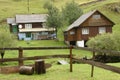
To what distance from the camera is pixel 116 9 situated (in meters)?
99.9

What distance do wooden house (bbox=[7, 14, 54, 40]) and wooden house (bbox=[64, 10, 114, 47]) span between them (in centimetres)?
1823

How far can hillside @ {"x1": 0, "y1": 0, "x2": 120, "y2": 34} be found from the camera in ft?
324

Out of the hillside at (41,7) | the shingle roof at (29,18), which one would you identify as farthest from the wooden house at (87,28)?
the shingle roof at (29,18)

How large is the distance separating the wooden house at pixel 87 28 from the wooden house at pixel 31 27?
18229 millimetres

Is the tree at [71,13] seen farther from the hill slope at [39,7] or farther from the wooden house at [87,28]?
the wooden house at [87,28]

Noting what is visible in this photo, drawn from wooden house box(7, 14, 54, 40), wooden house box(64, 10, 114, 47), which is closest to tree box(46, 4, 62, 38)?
wooden house box(7, 14, 54, 40)

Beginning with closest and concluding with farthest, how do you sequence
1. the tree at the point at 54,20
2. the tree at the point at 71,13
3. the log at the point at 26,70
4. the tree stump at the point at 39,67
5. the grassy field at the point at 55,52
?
the grassy field at the point at 55,52 → the log at the point at 26,70 → the tree stump at the point at 39,67 → the tree at the point at 54,20 → the tree at the point at 71,13

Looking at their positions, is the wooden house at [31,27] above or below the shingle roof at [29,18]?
below

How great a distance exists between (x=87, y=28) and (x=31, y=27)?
84.7 feet

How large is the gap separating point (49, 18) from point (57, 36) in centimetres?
591

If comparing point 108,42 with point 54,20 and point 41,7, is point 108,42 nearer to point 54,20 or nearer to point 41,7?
point 54,20

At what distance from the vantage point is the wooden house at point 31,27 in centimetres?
9545

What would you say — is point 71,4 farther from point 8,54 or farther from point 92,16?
point 8,54

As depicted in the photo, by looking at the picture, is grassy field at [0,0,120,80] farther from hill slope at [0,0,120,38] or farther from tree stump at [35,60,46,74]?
tree stump at [35,60,46,74]
